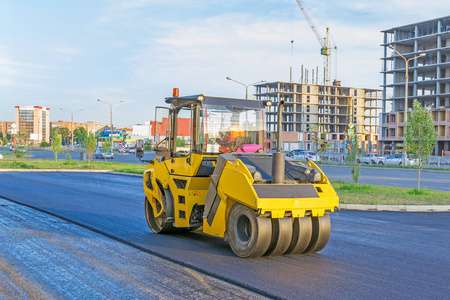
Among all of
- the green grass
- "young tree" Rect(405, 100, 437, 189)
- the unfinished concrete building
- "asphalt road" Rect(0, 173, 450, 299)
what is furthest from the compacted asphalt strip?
the unfinished concrete building

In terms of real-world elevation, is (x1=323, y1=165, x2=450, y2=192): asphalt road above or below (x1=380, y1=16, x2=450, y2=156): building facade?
below

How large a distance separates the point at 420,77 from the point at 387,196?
Answer: 8729 cm

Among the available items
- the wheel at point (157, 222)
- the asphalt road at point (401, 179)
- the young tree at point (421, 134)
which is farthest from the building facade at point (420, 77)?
the wheel at point (157, 222)

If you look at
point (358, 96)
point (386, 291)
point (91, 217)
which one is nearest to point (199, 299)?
point (386, 291)

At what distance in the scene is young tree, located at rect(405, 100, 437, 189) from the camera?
61.8 ft

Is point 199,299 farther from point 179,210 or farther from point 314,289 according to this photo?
point 179,210

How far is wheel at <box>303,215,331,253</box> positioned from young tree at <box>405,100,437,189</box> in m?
12.8

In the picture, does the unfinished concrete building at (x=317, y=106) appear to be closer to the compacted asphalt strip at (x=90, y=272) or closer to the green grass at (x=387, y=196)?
the green grass at (x=387, y=196)

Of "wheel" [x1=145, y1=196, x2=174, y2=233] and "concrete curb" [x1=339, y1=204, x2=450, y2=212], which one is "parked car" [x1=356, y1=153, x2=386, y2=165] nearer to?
"concrete curb" [x1=339, y1=204, x2=450, y2=212]

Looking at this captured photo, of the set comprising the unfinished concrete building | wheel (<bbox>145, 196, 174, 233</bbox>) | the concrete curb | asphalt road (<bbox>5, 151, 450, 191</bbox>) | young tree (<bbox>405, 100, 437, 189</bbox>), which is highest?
the unfinished concrete building

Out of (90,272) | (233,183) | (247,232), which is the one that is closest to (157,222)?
(247,232)

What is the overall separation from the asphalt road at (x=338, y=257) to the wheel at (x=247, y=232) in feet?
0.59

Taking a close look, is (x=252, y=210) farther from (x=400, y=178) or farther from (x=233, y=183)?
(x=400, y=178)

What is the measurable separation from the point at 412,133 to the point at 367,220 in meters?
8.53
